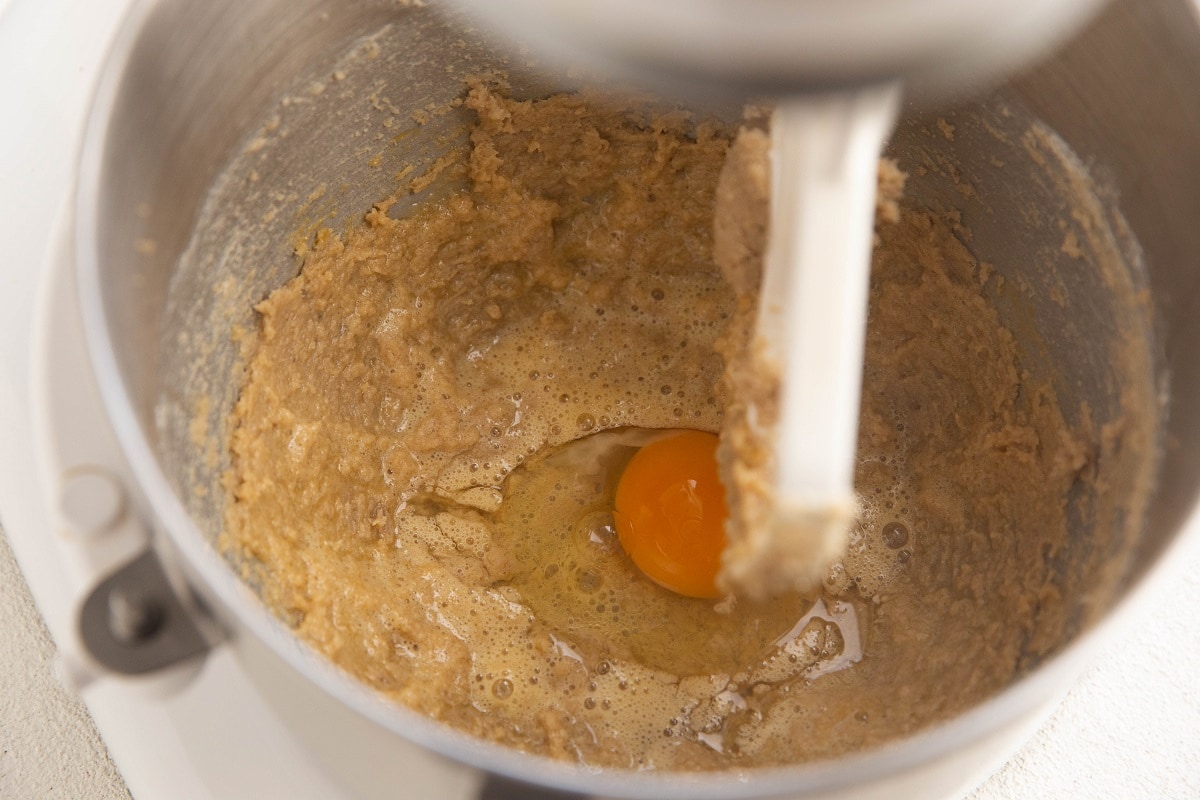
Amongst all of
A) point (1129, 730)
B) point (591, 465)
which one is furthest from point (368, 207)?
point (1129, 730)

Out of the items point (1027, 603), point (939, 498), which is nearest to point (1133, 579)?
point (1027, 603)

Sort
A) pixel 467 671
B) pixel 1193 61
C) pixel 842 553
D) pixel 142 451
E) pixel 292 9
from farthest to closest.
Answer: pixel 842 553 < pixel 467 671 < pixel 292 9 < pixel 1193 61 < pixel 142 451

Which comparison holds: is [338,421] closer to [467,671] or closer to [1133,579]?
[467,671]

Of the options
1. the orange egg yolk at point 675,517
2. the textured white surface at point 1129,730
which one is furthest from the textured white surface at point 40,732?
the textured white surface at point 1129,730

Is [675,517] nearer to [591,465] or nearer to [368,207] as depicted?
[591,465]

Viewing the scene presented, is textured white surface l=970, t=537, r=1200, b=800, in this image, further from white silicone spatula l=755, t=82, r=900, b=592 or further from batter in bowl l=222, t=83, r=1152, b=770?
white silicone spatula l=755, t=82, r=900, b=592

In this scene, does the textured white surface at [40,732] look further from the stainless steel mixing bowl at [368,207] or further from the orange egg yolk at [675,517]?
the orange egg yolk at [675,517]

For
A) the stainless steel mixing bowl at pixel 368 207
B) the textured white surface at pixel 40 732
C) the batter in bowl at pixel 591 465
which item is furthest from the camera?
the textured white surface at pixel 40 732
